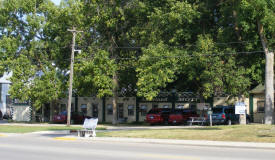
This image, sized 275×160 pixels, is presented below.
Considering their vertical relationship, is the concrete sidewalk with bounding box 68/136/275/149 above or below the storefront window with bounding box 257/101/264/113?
below

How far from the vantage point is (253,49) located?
33375 millimetres

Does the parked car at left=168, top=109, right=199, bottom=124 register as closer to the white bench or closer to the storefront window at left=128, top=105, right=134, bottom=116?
the storefront window at left=128, top=105, right=134, bottom=116

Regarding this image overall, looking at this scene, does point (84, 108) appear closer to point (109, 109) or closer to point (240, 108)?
point (109, 109)

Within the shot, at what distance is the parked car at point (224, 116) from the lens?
3544 centimetres

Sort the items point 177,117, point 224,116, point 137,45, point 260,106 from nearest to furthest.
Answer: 1. point 224,116
2. point 177,117
3. point 137,45
4. point 260,106

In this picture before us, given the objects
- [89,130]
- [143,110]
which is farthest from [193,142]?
[143,110]

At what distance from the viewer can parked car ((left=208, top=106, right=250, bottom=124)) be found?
35.4 metres

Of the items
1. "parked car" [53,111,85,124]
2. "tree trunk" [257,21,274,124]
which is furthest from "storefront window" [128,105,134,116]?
"tree trunk" [257,21,274,124]

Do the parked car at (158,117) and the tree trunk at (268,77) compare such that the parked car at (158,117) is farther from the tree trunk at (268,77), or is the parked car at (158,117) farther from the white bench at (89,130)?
the white bench at (89,130)

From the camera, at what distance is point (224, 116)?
1393 inches

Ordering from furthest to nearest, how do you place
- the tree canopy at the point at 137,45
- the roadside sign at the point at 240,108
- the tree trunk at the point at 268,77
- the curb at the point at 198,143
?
the tree canopy at the point at 137,45, the tree trunk at the point at 268,77, the roadside sign at the point at 240,108, the curb at the point at 198,143

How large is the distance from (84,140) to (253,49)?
61.3ft

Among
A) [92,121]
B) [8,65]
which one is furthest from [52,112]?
[92,121]

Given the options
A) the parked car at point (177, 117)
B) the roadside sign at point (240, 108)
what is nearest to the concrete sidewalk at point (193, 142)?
the roadside sign at point (240, 108)
